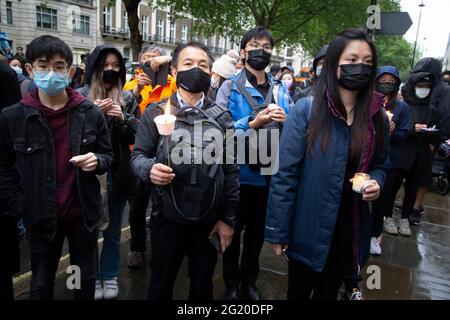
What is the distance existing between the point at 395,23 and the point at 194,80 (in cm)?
423

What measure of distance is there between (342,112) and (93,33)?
4211 centimetres

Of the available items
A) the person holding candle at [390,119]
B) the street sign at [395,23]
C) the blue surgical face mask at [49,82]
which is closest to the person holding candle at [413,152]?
the person holding candle at [390,119]

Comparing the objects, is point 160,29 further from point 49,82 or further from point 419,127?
point 49,82

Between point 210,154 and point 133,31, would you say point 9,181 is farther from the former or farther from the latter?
point 133,31

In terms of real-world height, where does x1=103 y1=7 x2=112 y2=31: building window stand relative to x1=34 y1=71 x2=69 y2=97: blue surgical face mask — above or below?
above

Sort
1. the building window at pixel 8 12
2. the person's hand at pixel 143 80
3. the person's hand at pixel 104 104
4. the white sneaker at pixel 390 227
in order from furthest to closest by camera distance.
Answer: the building window at pixel 8 12, the white sneaker at pixel 390 227, the person's hand at pixel 143 80, the person's hand at pixel 104 104

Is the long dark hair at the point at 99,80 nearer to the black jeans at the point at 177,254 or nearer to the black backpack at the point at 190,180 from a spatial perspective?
the black backpack at the point at 190,180

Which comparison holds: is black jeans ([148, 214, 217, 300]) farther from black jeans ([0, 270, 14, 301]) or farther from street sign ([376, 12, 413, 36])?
street sign ([376, 12, 413, 36])

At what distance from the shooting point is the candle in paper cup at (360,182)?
1.96 m

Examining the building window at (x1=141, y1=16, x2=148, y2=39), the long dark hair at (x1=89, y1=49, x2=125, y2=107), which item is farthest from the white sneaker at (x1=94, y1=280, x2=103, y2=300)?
the building window at (x1=141, y1=16, x2=148, y2=39)

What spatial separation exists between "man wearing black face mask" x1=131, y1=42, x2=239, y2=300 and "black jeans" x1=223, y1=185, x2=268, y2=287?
2.33ft

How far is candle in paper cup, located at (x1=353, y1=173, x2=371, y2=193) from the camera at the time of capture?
77.2 inches

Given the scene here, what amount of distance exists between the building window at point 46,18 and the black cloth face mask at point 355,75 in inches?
1500

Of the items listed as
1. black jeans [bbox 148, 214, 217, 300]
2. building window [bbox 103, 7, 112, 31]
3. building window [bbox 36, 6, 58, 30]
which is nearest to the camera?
black jeans [bbox 148, 214, 217, 300]
